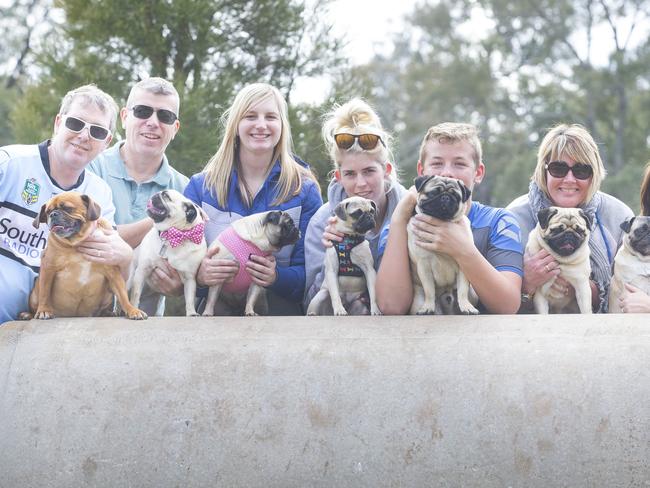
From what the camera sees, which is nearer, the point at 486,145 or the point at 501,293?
the point at 501,293

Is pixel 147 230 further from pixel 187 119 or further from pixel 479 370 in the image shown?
pixel 187 119

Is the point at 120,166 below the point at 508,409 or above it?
above

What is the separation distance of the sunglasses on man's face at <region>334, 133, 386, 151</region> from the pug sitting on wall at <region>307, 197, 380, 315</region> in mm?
475

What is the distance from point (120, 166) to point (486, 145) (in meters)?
30.5

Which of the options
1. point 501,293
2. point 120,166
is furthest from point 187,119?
point 501,293

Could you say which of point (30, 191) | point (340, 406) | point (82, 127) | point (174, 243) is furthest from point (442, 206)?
point (30, 191)

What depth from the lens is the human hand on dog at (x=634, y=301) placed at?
18.1 ft

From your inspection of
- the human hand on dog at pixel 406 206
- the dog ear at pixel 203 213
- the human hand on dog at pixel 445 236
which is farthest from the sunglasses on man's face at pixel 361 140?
the dog ear at pixel 203 213

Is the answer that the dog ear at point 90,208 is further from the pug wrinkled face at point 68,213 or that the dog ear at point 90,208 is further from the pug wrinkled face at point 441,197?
the pug wrinkled face at point 441,197

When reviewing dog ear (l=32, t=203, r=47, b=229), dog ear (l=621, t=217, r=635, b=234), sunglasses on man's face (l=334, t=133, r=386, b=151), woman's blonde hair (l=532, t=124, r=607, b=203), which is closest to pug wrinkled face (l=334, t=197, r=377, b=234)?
sunglasses on man's face (l=334, t=133, r=386, b=151)

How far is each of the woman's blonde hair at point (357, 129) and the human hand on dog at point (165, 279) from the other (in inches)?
61.6

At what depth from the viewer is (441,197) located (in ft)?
17.3

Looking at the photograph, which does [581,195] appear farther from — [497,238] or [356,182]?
[356,182]

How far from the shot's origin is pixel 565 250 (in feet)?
19.1
